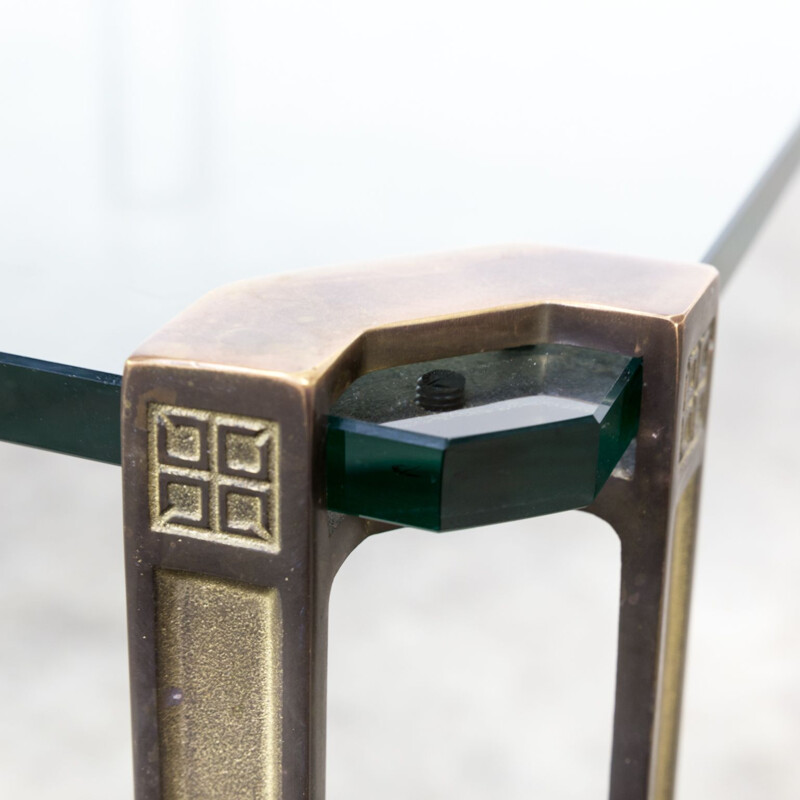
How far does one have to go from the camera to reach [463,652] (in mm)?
1160

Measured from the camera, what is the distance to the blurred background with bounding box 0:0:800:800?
2.12 feet

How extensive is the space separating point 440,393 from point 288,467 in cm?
7

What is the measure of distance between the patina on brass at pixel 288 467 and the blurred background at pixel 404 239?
0.06 metres

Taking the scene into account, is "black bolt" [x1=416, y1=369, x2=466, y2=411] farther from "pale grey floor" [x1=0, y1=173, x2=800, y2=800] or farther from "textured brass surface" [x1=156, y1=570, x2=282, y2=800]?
"pale grey floor" [x1=0, y1=173, x2=800, y2=800]

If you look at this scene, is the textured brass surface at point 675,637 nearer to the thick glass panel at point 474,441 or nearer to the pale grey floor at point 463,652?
the thick glass panel at point 474,441

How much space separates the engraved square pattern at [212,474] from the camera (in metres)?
0.43

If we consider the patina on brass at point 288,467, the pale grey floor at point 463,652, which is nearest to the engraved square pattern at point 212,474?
the patina on brass at point 288,467

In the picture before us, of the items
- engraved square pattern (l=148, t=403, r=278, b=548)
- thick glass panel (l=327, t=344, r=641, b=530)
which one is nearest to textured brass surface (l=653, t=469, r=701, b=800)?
thick glass panel (l=327, t=344, r=641, b=530)

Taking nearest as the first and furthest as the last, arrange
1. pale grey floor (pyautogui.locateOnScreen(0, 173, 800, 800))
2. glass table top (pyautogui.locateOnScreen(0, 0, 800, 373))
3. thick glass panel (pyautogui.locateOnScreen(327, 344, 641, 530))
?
thick glass panel (pyautogui.locateOnScreen(327, 344, 641, 530)) → glass table top (pyautogui.locateOnScreen(0, 0, 800, 373)) → pale grey floor (pyautogui.locateOnScreen(0, 173, 800, 800))

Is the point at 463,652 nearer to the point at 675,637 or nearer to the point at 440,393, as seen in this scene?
the point at 675,637

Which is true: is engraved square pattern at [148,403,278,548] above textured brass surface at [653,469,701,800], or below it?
above

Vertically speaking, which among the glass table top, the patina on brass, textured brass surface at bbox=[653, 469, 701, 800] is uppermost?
the glass table top

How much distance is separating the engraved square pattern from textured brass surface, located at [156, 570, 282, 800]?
0.07ft

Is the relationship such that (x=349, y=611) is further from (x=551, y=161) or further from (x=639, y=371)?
(x=639, y=371)
